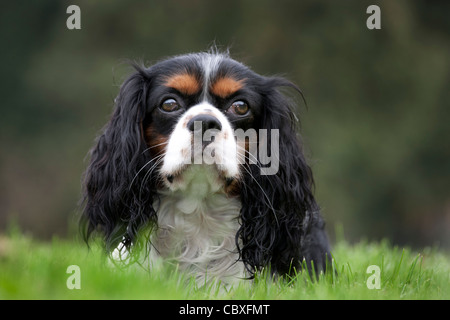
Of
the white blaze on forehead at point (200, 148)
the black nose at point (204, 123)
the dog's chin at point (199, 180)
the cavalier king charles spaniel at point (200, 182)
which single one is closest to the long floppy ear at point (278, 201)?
the cavalier king charles spaniel at point (200, 182)

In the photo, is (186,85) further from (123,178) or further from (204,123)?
(123,178)

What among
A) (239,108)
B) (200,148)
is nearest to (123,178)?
(200,148)

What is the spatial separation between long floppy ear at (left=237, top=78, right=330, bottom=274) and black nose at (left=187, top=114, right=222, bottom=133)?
401 mm

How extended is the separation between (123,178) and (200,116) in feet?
1.88

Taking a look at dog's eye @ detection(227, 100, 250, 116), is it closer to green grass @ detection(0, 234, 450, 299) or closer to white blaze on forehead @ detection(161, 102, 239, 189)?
white blaze on forehead @ detection(161, 102, 239, 189)

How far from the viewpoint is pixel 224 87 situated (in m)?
2.92

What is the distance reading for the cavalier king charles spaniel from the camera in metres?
2.91

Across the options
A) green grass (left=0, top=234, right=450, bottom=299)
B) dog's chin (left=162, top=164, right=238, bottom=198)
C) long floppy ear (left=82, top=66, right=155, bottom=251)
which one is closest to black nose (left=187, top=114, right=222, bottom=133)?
dog's chin (left=162, top=164, right=238, bottom=198)

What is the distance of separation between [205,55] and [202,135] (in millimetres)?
674

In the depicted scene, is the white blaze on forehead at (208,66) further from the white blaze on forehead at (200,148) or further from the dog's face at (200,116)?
the white blaze on forehead at (200,148)

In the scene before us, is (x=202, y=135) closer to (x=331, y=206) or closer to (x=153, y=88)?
(x=153, y=88)

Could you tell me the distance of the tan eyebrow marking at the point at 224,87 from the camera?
2.92 meters

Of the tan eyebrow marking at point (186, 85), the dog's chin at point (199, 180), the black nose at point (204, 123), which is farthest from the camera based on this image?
the tan eyebrow marking at point (186, 85)
